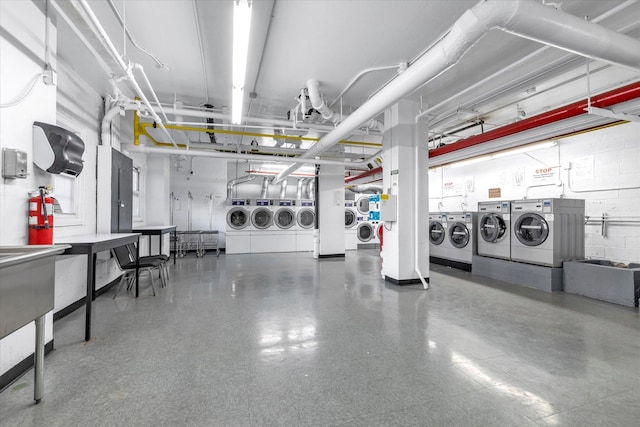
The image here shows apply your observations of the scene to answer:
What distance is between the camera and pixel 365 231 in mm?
9781

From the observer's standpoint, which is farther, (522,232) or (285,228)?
(285,228)

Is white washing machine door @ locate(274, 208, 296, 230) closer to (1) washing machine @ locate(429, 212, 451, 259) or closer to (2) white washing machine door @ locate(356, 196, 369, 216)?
(2) white washing machine door @ locate(356, 196, 369, 216)

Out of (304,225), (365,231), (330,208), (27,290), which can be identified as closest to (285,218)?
(304,225)

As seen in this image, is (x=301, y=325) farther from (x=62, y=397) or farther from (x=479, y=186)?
(x=479, y=186)

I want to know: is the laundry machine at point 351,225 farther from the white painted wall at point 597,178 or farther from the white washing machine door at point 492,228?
the white washing machine door at point 492,228

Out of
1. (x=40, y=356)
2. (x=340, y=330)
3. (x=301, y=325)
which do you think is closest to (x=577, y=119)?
(x=340, y=330)

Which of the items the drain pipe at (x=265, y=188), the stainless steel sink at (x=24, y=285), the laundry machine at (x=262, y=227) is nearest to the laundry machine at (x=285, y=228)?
the laundry machine at (x=262, y=227)

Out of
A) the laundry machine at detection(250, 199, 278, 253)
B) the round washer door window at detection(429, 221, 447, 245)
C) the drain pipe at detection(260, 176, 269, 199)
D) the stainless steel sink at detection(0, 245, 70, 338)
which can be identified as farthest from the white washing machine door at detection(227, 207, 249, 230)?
the stainless steel sink at detection(0, 245, 70, 338)

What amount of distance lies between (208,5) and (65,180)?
2.64m

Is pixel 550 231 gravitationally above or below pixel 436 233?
above

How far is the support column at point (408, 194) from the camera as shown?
4.44 metres

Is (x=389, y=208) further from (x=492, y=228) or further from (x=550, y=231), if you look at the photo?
(x=550, y=231)

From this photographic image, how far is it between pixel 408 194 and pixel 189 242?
680 cm

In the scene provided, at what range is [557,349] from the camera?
7.61 ft
